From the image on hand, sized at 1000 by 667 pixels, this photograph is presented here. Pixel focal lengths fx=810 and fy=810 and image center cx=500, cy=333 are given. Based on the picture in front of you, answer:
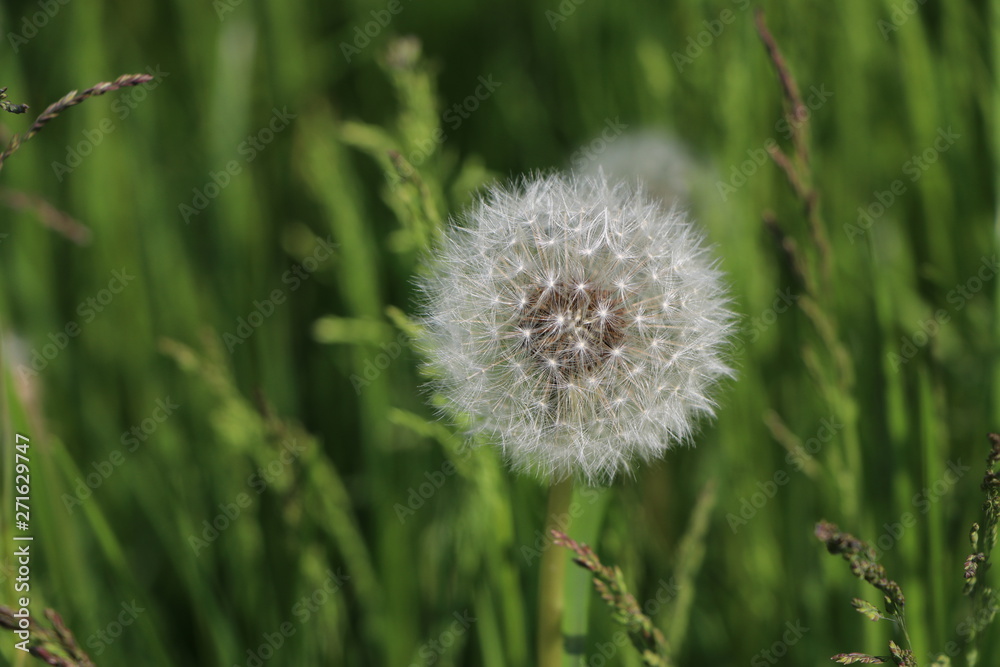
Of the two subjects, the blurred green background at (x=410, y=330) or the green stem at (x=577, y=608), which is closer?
the green stem at (x=577, y=608)

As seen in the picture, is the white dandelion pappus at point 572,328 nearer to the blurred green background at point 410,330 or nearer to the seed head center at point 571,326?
the seed head center at point 571,326

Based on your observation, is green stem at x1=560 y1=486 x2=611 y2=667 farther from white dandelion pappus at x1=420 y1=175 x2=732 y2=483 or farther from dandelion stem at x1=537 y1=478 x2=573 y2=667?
white dandelion pappus at x1=420 y1=175 x2=732 y2=483

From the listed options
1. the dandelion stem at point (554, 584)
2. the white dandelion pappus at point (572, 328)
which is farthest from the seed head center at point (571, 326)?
the dandelion stem at point (554, 584)

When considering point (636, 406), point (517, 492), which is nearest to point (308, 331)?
point (517, 492)

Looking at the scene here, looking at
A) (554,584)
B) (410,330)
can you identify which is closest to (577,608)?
(554,584)

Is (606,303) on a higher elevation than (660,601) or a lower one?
higher

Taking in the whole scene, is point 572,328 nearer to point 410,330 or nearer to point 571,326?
point 571,326

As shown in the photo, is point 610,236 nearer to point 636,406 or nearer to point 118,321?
point 636,406
